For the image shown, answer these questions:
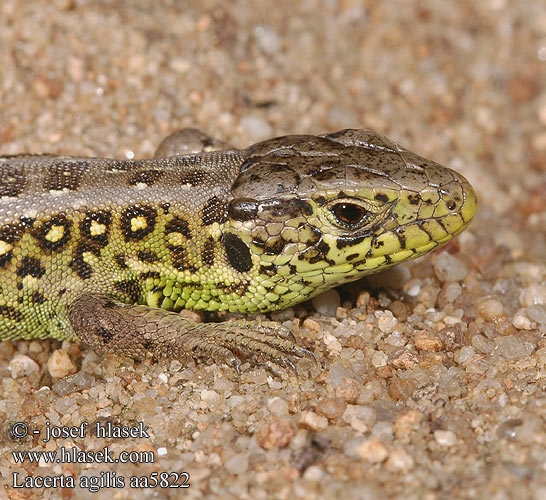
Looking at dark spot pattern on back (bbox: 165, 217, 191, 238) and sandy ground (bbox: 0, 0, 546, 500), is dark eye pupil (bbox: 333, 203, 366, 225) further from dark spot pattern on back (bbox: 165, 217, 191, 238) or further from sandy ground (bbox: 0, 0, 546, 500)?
dark spot pattern on back (bbox: 165, 217, 191, 238)

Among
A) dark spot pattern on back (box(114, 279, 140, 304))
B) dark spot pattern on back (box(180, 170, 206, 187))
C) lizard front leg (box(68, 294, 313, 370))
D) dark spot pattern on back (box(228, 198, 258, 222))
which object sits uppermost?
dark spot pattern on back (box(180, 170, 206, 187))

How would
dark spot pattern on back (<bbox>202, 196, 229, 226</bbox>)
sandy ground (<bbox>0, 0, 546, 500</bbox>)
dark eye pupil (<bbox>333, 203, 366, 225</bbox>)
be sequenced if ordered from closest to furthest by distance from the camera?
sandy ground (<bbox>0, 0, 546, 500</bbox>) → dark eye pupil (<bbox>333, 203, 366, 225</bbox>) → dark spot pattern on back (<bbox>202, 196, 229, 226</bbox>)

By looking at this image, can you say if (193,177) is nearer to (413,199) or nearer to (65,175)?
(65,175)

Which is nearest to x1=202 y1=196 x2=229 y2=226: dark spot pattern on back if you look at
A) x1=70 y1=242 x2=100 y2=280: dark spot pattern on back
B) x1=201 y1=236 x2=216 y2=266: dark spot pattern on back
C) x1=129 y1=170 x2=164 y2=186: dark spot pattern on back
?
x1=201 y1=236 x2=216 y2=266: dark spot pattern on back

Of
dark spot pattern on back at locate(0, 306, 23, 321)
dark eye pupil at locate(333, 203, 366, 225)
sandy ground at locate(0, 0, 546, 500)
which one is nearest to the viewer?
sandy ground at locate(0, 0, 546, 500)

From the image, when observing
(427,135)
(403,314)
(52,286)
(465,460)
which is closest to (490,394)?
(465,460)

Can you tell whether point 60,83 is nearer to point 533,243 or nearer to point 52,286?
point 52,286

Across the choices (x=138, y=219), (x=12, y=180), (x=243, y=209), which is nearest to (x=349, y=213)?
(x=243, y=209)
